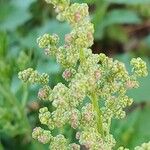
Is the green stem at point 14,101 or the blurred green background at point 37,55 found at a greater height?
the blurred green background at point 37,55

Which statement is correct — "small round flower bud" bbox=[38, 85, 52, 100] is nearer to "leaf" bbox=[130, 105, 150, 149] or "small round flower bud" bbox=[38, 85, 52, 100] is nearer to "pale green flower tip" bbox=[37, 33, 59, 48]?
"pale green flower tip" bbox=[37, 33, 59, 48]

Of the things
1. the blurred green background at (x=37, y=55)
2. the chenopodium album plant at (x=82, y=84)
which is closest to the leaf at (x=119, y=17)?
the blurred green background at (x=37, y=55)

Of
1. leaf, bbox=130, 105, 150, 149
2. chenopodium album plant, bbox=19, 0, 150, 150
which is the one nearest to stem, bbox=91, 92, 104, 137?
chenopodium album plant, bbox=19, 0, 150, 150

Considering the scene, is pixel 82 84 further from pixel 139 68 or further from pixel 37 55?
pixel 37 55

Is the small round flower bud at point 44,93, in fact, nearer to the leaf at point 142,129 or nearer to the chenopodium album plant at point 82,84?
the chenopodium album plant at point 82,84

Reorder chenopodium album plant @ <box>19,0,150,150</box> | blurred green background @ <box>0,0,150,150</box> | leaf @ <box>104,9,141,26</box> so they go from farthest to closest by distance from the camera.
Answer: leaf @ <box>104,9,141,26</box> < blurred green background @ <box>0,0,150,150</box> < chenopodium album plant @ <box>19,0,150,150</box>

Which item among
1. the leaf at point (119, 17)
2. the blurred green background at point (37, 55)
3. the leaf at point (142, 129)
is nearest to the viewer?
the leaf at point (142, 129)
